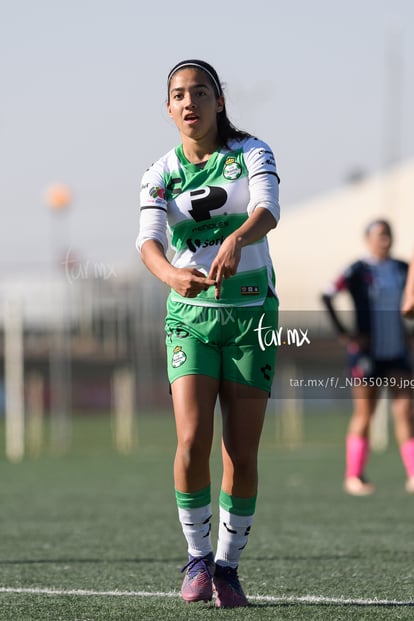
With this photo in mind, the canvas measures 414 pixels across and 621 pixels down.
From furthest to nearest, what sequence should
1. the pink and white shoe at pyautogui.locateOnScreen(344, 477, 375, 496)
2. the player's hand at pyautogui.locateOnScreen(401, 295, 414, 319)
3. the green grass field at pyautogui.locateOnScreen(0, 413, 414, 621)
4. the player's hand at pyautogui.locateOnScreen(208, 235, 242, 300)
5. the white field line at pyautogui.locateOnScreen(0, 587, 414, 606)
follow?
the pink and white shoe at pyautogui.locateOnScreen(344, 477, 375, 496), the player's hand at pyautogui.locateOnScreen(401, 295, 414, 319), the white field line at pyautogui.locateOnScreen(0, 587, 414, 606), the green grass field at pyautogui.locateOnScreen(0, 413, 414, 621), the player's hand at pyautogui.locateOnScreen(208, 235, 242, 300)

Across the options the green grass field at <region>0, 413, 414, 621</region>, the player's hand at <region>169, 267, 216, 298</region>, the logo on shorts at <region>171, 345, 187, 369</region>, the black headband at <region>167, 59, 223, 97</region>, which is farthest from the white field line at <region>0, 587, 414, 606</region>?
the black headband at <region>167, 59, 223, 97</region>

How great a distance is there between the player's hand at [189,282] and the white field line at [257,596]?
127 cm

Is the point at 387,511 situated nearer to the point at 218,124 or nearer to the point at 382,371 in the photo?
the point at 382,371

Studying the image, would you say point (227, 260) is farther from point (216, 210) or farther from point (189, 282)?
point (216, 210)

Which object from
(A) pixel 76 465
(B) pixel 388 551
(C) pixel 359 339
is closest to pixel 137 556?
(B) pixel 388 551

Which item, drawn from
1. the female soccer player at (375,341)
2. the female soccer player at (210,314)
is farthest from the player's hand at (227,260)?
the female soccer player at (375,341)

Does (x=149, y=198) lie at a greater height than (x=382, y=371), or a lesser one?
greater

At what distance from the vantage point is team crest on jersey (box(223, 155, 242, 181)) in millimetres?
4820

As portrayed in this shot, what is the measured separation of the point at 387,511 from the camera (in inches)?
347

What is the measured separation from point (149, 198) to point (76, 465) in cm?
1031

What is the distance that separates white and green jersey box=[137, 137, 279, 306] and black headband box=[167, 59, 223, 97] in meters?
0.24

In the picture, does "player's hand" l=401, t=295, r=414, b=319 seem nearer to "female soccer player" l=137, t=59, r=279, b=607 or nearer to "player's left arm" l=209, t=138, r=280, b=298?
"female soccer player" l=137, t=59, r=279, b=607

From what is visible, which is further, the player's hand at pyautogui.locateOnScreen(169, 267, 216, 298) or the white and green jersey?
the white and green jersey

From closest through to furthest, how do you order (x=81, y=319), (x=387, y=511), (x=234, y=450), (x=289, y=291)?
1. (x=234, y=450)
2. (x=387, y=511)
3. (x=81, y=319)
4. (x=289, y=291)
